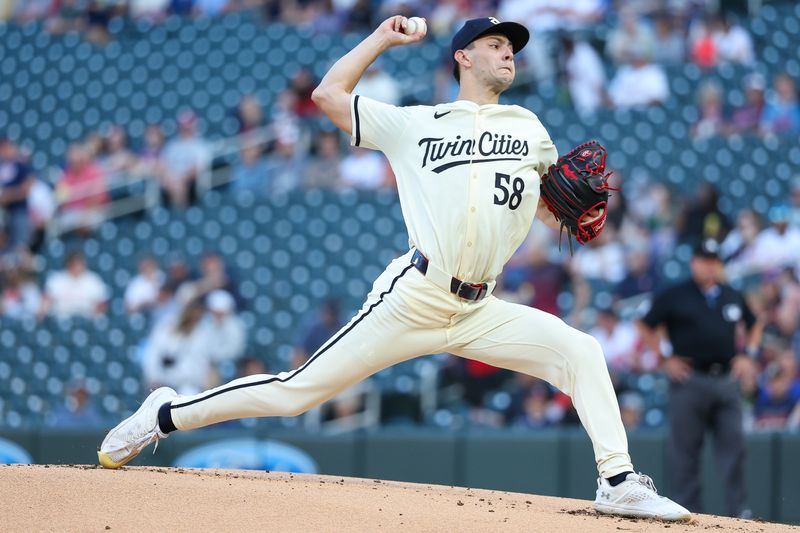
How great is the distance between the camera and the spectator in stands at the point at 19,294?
1157 centimetres

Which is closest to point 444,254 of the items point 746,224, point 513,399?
point 513,399

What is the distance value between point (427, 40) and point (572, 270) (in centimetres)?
408

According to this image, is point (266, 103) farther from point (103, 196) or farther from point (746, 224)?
point (746, 224)

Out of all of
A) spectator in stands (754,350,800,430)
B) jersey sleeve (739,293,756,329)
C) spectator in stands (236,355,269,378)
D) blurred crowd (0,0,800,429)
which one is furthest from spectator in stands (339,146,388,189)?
jersey sleeve (739,293,756,329)

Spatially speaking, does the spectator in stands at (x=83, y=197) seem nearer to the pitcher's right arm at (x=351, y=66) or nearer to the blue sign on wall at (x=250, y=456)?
the blue sign on wall at (x=250, y=456)

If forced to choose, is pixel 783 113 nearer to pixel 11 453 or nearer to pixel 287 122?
pixel 287 122

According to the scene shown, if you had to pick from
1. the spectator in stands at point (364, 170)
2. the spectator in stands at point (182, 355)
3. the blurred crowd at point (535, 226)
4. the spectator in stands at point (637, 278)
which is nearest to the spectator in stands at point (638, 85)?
the blurred crowd at point (535, 226)

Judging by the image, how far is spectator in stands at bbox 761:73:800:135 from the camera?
12008 millimetres

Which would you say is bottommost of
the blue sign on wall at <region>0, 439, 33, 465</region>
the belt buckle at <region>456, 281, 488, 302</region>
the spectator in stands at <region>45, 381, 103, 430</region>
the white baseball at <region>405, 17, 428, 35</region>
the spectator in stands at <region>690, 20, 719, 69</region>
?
the blue sign on wall at <region>0, 439, 33, 465</region>

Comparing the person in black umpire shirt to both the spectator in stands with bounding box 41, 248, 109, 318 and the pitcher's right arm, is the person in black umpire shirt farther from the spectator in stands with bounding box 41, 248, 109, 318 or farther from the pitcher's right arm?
the spectator in stands with bounding box 41, 248, 109, 318

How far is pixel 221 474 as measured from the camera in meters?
5.23

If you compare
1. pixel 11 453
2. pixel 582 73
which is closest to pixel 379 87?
pixel 582 73

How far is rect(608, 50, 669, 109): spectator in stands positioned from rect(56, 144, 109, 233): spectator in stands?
5111 mm

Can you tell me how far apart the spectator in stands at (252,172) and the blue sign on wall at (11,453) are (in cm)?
398
